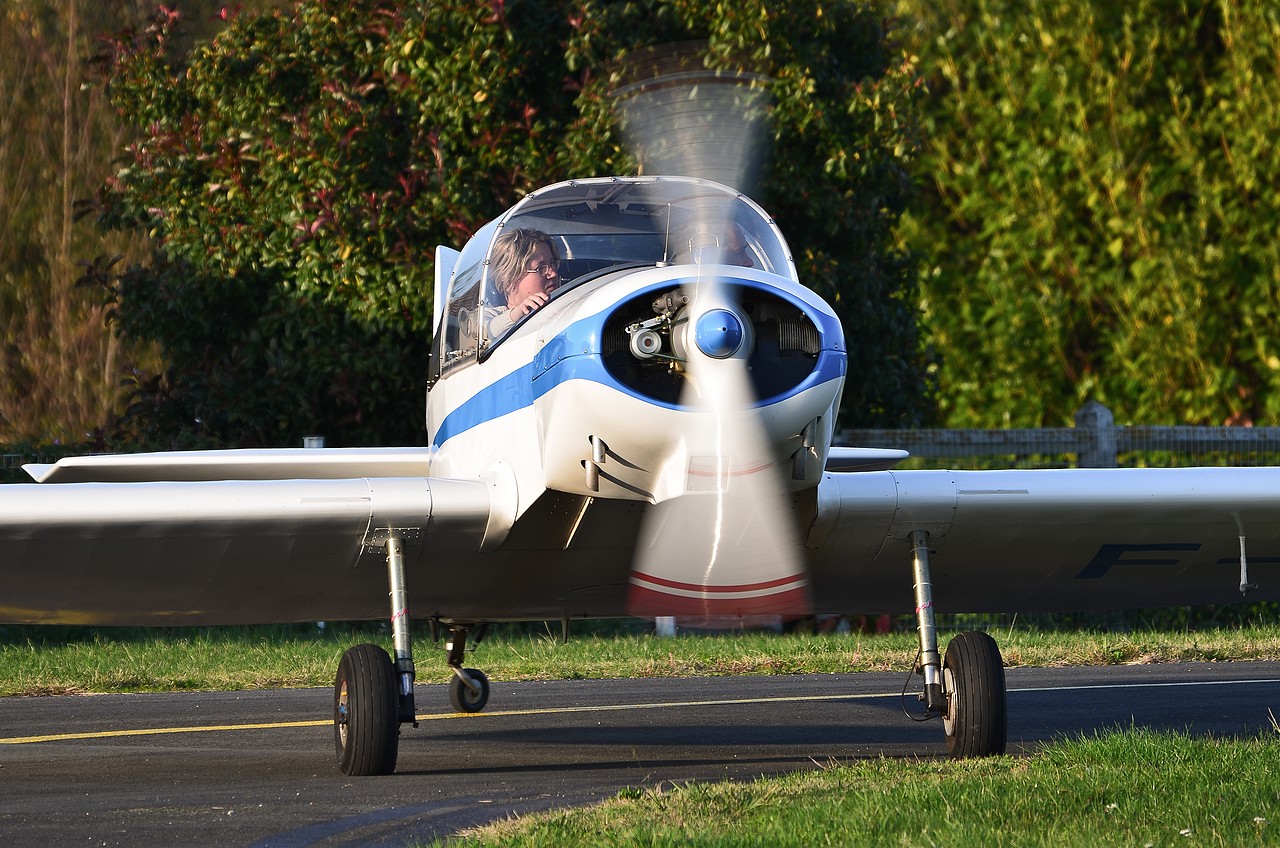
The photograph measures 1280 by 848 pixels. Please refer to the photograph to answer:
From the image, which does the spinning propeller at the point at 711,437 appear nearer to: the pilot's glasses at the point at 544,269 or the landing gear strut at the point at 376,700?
the pilot's glasses at the point at 544,269

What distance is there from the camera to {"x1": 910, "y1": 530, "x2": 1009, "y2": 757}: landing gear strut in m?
6.89

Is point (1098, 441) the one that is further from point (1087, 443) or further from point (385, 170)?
point (385, 170)

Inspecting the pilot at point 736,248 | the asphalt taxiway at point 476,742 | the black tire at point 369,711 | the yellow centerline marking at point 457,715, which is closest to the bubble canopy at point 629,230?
the pilot at point 736,248

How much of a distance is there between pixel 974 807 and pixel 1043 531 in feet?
7.53

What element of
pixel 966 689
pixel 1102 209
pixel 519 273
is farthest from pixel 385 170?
pixel 966 689

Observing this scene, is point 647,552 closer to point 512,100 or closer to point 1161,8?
point 512,100

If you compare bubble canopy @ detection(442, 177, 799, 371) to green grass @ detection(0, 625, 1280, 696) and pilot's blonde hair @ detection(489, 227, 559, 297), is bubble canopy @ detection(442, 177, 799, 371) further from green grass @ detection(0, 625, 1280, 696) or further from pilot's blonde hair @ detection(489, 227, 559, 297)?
green grass @ detection(0, 625, 1280, 696)

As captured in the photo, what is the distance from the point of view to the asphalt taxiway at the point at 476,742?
19.9 ft

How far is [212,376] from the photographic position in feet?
49.3

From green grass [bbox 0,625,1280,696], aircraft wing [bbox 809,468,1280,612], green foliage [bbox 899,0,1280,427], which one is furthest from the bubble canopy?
green foliage [bbox 899,0,1280,427]

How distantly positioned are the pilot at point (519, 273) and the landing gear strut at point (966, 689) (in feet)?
7.18

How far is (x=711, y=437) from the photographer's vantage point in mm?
6125

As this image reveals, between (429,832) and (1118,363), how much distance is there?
15271 mm

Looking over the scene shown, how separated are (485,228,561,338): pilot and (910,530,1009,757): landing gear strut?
2.19 m
